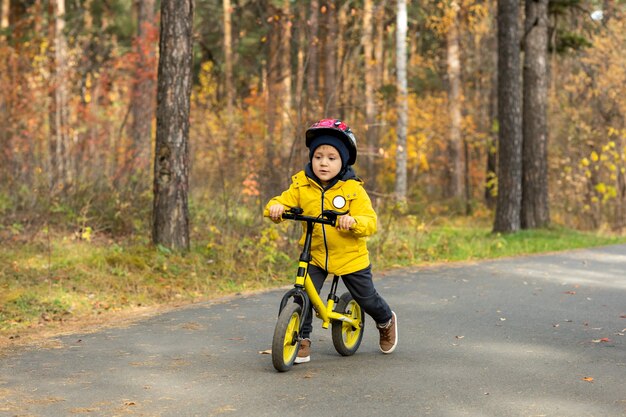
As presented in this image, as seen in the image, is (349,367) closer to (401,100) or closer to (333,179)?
(333,179)

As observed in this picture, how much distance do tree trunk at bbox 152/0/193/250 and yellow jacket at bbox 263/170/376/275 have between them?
6156 mm

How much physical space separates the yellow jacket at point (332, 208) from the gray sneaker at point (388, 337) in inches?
27.1

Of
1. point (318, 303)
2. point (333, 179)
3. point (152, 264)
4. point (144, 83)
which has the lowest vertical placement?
point (152, 264)

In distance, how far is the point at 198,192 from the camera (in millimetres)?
18250

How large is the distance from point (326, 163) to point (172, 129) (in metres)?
6.41

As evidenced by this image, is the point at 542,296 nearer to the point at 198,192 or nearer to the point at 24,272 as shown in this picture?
the point at 24,272

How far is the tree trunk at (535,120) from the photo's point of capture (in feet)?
71.6

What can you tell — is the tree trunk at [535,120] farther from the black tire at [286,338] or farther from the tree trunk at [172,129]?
the black tire at [286,338]

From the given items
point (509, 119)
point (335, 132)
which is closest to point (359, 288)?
point (335, 132)

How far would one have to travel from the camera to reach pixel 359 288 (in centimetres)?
724

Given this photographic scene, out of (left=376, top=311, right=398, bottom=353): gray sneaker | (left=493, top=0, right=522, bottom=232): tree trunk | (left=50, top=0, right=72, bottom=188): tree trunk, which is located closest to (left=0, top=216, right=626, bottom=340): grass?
(left=50, top=0, right=72, bottom=188): tree trunk

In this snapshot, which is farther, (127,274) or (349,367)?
(127,274)

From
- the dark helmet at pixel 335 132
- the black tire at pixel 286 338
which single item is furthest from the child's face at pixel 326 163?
the black tire at pixel 286 338

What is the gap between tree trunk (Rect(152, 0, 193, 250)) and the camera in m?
13.0
